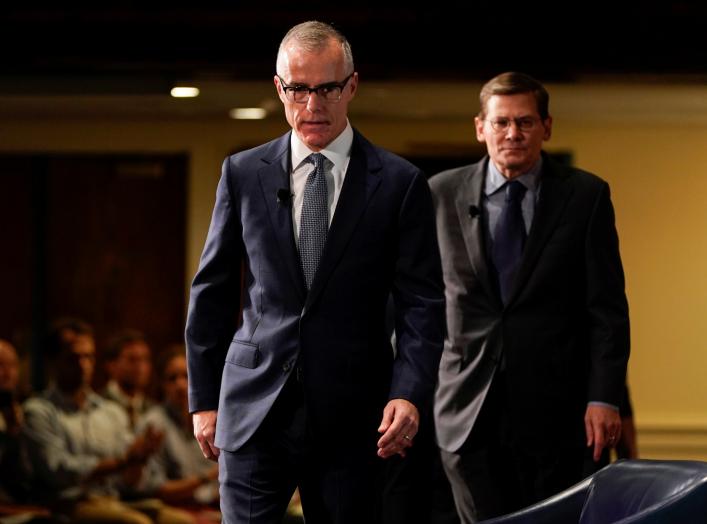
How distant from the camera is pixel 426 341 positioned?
7.84 feet

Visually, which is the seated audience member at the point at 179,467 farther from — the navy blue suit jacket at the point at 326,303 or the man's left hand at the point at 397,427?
the man's left hand at the point at 397,427

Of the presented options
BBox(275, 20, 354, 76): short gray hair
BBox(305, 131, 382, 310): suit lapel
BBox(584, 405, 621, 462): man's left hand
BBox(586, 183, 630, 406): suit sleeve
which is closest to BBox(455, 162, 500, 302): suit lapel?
BBox(586, 183, 630, 406): suit sleeve

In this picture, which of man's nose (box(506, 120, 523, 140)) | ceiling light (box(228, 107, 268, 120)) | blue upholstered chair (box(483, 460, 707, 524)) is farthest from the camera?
ceiling light (box(228, 107, 268, 120))

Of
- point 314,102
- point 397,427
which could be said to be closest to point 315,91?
point 314,102

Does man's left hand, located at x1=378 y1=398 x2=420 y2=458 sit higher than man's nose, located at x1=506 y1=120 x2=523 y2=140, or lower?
lower

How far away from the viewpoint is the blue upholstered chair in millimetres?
2525

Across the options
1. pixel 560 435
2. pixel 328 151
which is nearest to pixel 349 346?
pixel 328 151

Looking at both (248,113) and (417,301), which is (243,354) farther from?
(248,113)

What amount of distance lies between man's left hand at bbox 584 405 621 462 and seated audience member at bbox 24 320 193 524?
136 inches

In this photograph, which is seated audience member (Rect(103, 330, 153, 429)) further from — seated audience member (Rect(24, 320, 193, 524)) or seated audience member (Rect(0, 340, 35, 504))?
seated audience member (Rect(0, 340, 35, 504))

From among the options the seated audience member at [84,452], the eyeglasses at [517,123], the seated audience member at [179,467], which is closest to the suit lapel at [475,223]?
the eyeglasses at [517,123]

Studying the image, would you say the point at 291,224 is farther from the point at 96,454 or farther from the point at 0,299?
the point at 0,299

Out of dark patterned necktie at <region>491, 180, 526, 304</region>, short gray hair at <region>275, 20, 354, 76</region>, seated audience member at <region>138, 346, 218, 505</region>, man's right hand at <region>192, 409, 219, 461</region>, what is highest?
short gray hair at <region>275, 20, 354, 76</region>

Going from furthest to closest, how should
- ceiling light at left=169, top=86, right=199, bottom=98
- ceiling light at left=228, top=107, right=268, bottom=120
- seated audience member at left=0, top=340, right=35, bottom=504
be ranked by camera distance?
ceiling light at left=228, top=107, right=268, bottom=120 < seated audience member at left=0, top=340, right=35, bottom=504 < ceiling light at left=169, top=86, right=199, bottom=98
